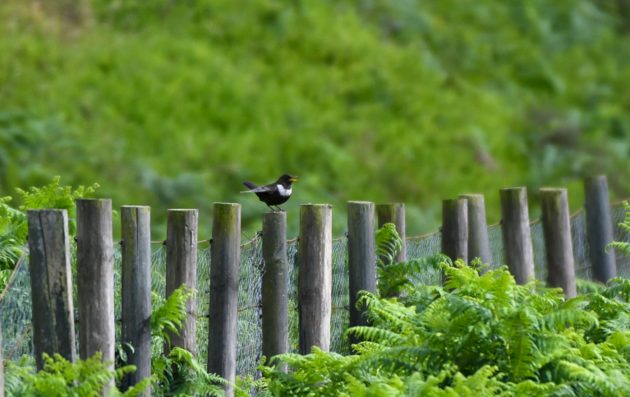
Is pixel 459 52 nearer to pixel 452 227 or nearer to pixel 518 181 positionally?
pixel 518 181

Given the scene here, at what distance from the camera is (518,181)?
17719 millimetres

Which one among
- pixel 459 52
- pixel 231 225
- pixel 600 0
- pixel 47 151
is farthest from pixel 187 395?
pixel 600 0

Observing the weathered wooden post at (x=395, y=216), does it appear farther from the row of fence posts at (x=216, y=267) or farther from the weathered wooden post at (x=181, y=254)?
the weathered wooden post at (x=181, y=254)

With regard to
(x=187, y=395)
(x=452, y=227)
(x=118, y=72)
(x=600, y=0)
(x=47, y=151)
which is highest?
(x=600, y=0)

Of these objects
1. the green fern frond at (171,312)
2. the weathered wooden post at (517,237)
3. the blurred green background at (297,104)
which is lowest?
the green fern frond at (171,312)

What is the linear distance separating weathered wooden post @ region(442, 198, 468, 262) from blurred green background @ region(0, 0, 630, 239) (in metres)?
5.87

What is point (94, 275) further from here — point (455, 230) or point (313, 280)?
point (455, 230)

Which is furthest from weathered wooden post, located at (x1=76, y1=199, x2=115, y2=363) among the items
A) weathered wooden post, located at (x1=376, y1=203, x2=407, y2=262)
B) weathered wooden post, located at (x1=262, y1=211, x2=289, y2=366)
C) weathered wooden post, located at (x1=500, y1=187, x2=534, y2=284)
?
weathered wooden post, located at (x1=500, y1=187, x2=534, y2=284)

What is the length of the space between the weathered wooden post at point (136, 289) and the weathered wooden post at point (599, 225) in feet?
14.6

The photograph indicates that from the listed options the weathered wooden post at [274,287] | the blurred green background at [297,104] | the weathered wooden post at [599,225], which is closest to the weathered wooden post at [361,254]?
the weathered wooden post at [274,287]

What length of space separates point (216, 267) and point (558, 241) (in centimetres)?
331

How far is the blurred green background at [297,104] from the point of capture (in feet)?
48.4

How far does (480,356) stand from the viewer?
5.21 metres

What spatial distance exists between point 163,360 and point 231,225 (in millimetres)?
791
